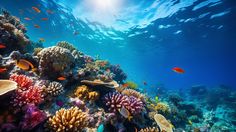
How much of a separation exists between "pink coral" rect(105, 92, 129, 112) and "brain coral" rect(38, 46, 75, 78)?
1.86 metres

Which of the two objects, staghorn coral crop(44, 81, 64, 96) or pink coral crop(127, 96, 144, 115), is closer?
staghorn coral crop(44, 81, 64, 96)

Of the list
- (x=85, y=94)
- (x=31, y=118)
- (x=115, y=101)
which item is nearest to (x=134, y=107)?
(x=115, y=101)

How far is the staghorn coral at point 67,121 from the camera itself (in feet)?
13.4

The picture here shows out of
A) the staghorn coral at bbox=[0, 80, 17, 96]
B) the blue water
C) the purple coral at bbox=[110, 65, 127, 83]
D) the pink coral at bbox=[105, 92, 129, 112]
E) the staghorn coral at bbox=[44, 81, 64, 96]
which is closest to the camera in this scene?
the staghorn coral at bbox=[0, 80, 17, 96]

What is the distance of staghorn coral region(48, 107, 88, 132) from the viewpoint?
4.09 metres

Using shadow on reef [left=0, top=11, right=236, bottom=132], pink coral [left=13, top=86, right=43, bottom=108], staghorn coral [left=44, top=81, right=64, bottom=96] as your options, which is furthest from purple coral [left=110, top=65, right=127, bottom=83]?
pink coral [left=13, top=86, right=43, bottom=108]

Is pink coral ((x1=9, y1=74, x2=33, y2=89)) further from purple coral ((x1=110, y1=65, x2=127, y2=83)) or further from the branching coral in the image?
purple coral ((x1=110, y1=65, x2=127, y2=83))

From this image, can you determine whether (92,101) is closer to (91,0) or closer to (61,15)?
(91,0)

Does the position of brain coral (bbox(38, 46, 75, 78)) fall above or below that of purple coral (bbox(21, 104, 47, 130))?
above

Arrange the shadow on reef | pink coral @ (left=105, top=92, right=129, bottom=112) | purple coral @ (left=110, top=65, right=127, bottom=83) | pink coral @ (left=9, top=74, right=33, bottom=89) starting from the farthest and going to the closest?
purple coral @ (left=110, top=65, right=127, bottom=83) → pink coral @ (left=105, top=92, right=129, bottom=112) → pink coral @ (left=9, top=74, right=33, bottom=89) → the shadow on reef

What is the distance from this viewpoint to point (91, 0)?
21047mm

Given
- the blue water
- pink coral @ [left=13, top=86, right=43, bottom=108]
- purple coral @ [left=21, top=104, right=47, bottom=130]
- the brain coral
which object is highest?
the blue water

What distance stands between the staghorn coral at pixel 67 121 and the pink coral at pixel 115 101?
4.50ft

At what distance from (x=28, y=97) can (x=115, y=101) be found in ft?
8.64
